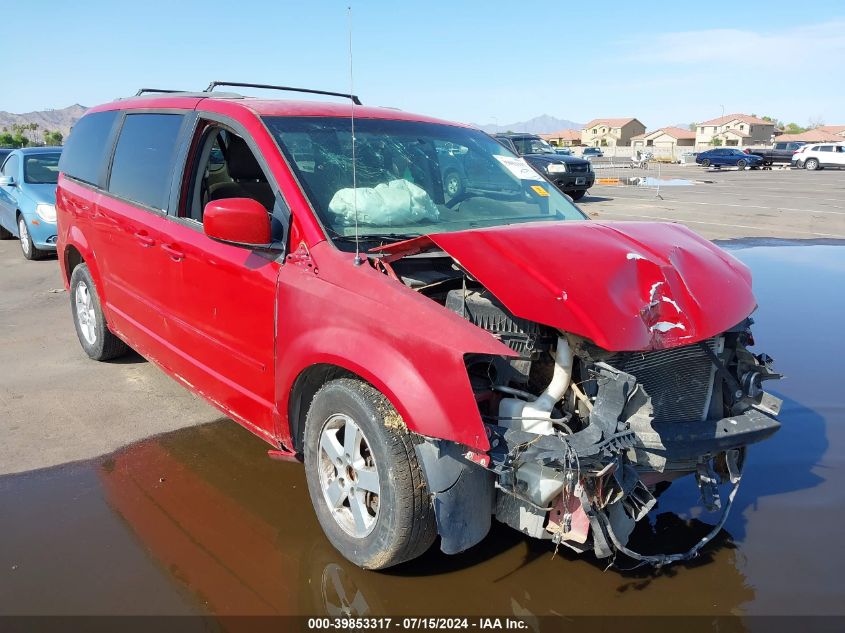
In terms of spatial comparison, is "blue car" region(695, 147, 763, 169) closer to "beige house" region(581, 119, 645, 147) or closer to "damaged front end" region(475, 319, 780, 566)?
"damaged front end" region(475, 319, 780, 566)

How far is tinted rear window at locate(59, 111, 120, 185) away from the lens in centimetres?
514

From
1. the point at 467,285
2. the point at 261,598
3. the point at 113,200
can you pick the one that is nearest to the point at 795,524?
the point at 467,285

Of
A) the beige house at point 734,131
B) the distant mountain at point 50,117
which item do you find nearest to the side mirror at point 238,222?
the beige house at point 734,131

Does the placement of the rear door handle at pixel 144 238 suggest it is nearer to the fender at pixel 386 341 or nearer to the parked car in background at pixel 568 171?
the fender at pixel 386 341

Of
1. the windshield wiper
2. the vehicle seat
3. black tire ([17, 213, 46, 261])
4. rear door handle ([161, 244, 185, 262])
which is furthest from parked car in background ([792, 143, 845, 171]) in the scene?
rear door handle ([161, 244, 185, 262])

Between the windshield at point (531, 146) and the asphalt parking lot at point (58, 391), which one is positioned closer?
the asphalt parking lot at point (58, 391)

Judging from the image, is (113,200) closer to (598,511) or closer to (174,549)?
(174,549)

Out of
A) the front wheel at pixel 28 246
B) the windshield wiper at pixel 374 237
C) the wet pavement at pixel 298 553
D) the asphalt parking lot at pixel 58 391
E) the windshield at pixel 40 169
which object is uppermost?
the windshield at pixel 40 169

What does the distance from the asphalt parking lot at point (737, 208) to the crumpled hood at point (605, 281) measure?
5.92m

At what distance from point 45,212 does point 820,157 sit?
43.0 meters

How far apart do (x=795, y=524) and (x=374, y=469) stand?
211cm

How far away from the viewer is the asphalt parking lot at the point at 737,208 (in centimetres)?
1303

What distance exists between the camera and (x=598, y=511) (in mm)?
2543

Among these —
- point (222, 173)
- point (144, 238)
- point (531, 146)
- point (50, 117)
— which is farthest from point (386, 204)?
point (50, 117)
